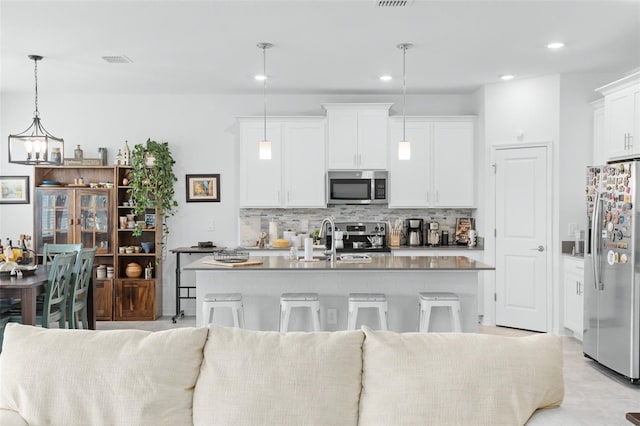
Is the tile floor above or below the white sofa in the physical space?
below

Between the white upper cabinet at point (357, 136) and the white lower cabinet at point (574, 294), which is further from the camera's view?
the white upper cabinet at point (357, 136)

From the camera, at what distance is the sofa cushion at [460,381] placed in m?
1.97

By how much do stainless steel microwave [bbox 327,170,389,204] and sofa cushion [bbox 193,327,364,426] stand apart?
15.0 feet

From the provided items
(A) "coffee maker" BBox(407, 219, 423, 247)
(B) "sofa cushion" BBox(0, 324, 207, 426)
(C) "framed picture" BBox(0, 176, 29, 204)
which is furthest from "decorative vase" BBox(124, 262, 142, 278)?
(B) "sofa cushion" BBox(0, 324, 207, 426)

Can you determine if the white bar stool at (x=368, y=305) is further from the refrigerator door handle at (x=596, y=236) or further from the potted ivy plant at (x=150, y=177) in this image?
the potted ivy plant at (x=150, y=177)

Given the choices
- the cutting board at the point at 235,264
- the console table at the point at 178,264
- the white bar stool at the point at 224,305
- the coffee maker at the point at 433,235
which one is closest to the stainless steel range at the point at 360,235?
the coffee maker at the point at 433,235

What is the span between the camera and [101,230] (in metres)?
6.62

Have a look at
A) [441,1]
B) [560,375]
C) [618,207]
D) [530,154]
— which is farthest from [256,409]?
[530,154]

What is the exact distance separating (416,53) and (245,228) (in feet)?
10.3

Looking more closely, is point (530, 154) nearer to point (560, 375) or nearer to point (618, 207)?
point (618, 207)

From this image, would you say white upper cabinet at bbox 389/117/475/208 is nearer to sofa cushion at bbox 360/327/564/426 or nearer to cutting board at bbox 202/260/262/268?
cutting board at bbox 202/260/262/268

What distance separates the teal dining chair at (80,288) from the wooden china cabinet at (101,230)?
1.01 metres

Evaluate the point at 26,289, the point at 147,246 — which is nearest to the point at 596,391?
the point at 26,289

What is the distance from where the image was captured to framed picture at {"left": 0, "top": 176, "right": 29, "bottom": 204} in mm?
6902
